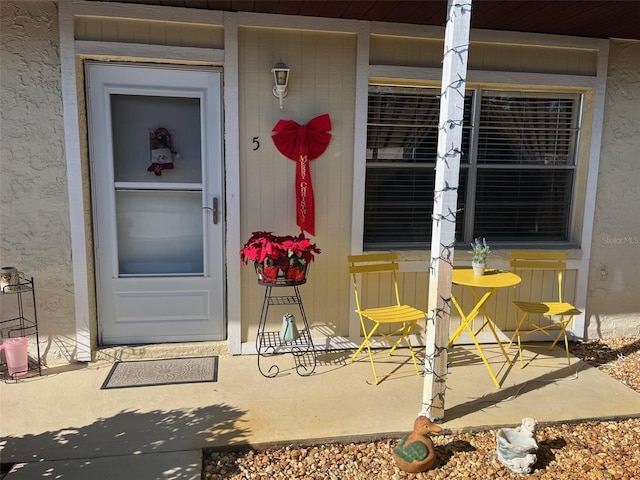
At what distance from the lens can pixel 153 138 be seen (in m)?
3.73

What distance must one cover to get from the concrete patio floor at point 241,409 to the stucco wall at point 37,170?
1.53ft

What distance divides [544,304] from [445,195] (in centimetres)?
186

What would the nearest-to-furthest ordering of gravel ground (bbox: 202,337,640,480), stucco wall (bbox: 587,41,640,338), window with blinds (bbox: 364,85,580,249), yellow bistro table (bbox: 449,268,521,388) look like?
gravel ground (bbox: 202,337,640,480), yellow bistro table (bbox: 449,268,521,388), window with blinds (bbox: 364,85,580,249), stucco wall (bbox: 587,41,640,338)

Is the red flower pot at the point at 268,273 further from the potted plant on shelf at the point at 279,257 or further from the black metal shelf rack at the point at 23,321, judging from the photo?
the black metal shelf rack at the point at 23,321

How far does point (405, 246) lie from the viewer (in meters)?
4.11

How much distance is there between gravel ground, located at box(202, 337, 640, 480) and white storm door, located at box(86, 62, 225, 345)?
4.93 ft

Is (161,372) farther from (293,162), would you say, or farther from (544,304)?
(544,304)

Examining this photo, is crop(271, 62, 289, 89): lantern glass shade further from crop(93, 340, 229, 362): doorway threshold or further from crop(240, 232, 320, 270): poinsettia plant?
crop(93, 340, 229, 362): doorway threshold

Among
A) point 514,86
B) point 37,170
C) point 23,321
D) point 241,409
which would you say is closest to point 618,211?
point 514,86

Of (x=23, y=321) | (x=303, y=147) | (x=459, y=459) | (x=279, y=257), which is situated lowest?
(x=459, y=459)

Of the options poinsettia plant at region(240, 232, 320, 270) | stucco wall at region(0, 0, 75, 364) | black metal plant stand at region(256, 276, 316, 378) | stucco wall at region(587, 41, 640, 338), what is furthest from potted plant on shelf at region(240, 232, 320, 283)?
stucco wall at region(587, 41, 640, 338)

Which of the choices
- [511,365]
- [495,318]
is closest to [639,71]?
[495,318]

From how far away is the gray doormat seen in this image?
11.1 ft

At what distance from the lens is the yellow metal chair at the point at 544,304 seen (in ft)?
12.4
